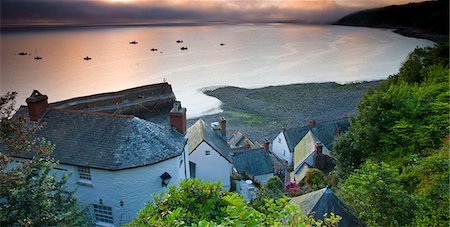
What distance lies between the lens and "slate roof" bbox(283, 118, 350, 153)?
32.3 meters

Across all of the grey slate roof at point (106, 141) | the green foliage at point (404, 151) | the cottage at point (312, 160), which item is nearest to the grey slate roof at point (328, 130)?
the cottage at point (312, 160)

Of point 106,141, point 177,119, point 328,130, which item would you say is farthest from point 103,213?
point 328,130

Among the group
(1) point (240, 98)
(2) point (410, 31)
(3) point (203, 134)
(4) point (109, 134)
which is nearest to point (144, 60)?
(1) point (240, 98)

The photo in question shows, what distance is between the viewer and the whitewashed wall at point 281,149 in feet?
111

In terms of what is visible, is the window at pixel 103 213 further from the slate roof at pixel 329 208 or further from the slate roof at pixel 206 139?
the slate roof at pixel 329 208

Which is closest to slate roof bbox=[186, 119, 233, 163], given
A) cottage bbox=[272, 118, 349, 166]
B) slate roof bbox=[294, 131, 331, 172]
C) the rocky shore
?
slate roof bbox=[294, 131, 331, 172]

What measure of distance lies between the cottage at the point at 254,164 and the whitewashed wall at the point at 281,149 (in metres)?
5.75

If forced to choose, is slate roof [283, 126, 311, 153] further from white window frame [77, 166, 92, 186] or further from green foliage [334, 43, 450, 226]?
white window frame [77, 166, 92, 186]

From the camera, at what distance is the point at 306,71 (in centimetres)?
8000

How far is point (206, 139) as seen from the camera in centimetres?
2233

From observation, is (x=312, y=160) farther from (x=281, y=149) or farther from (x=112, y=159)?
(x=112, y=159)

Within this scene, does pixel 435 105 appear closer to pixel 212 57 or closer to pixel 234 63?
pixel 234 63

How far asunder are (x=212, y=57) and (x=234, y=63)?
974 centimetres

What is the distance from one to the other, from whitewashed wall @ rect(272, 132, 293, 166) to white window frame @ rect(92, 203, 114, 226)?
21.5 m
